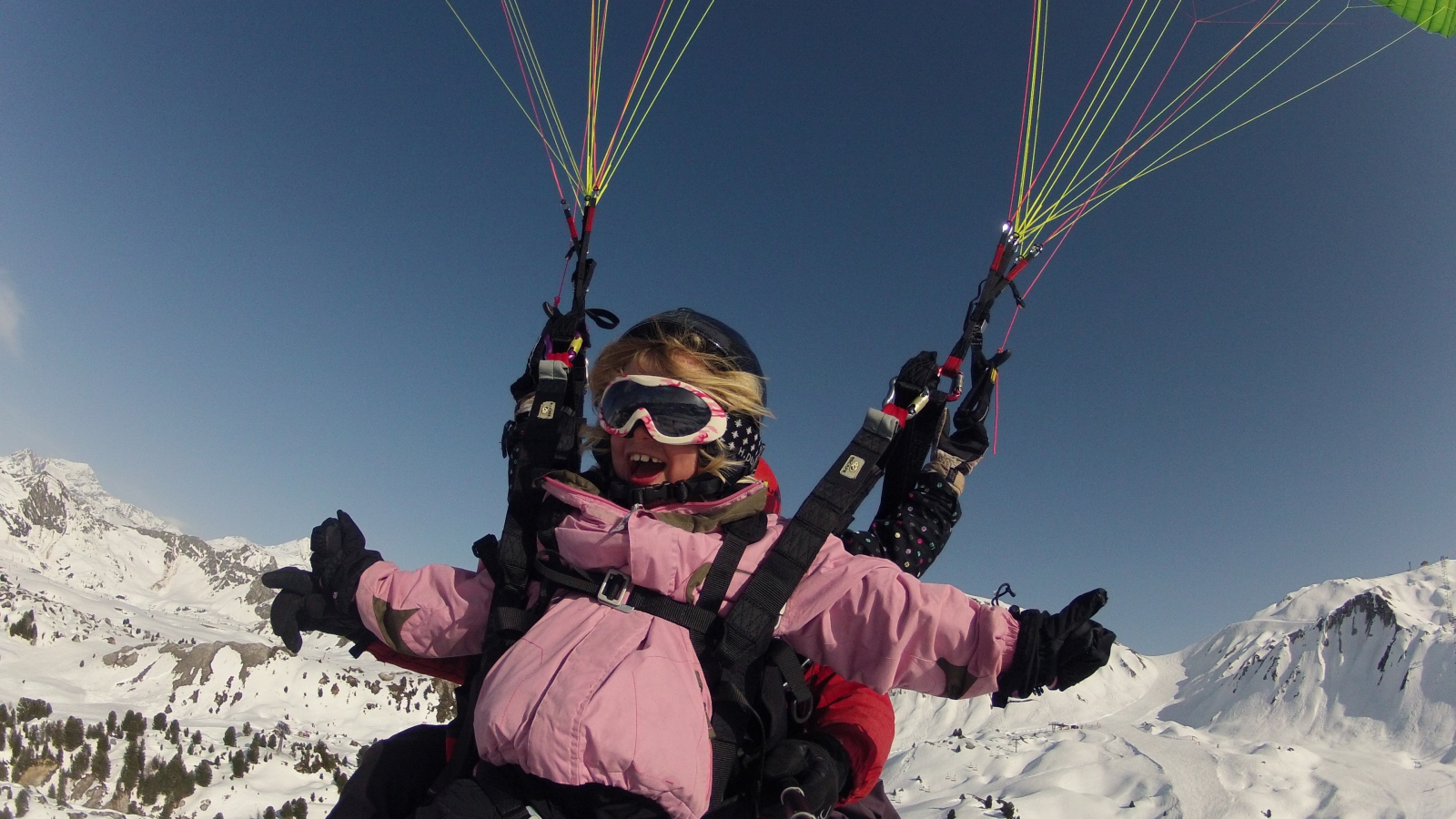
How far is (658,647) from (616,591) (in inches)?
8.6

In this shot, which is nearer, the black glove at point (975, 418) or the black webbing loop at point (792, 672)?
the black webbing loop at point (792, 672)

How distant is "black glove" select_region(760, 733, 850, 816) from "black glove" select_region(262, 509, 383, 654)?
1.38 m

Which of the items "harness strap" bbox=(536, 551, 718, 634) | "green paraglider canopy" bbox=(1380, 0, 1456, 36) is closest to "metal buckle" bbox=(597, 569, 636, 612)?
"harness strap" bbox=(536, 551, 718, 634)

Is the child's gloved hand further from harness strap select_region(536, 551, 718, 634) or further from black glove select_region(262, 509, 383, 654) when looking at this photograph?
black glove select_region(262, 509, 383, 654)

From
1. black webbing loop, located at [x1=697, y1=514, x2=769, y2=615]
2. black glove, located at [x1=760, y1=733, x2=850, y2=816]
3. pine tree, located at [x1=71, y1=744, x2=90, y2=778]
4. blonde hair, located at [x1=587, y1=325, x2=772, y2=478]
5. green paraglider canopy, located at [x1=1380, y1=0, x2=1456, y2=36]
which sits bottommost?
pine tree, located at [x1=71, y1=744, x2=90, y2=778]

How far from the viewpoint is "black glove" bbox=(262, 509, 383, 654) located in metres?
2.29

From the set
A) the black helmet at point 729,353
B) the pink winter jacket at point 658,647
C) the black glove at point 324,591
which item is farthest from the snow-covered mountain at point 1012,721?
the pink winter jacket at point 658,647

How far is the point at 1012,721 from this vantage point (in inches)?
4486

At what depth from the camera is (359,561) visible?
7.68 feet

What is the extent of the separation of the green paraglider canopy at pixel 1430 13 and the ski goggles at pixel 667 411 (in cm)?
683

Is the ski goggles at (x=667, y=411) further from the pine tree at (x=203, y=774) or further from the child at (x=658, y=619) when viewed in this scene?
the pine tree at (x=203, y=774)

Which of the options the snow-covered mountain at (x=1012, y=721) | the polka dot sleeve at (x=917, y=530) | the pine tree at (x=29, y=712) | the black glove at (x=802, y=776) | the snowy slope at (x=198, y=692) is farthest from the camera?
the pine tree at (x=29, y=712)

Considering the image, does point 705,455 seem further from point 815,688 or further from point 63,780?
point 63,780

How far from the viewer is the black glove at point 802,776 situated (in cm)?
189
